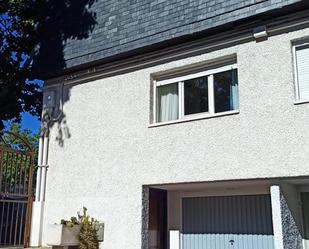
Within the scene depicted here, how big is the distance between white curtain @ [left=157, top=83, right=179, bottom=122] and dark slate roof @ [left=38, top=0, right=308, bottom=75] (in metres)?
1.57

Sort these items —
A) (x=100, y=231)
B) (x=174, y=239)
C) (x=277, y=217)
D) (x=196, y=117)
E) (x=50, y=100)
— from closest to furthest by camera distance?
(x=277, y=217) < (x=196, y=117) < (x=100, y=231) < (x=174, y=239) < (x=50, y=100)

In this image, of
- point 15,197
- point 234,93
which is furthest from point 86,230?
point 234,93

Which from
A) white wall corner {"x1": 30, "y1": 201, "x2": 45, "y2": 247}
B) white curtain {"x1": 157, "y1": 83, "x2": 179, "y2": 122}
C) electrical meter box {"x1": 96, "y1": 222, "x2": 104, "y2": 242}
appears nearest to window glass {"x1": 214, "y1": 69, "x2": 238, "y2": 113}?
white curtain {"x1": 157, "y1": 83, "x2": 179, "y2": 122}

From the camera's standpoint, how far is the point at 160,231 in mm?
13602

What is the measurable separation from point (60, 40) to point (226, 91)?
723 centimetres

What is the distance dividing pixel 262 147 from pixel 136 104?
179 inches

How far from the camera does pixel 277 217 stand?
10125 millimetres

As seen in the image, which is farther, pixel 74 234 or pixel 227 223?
pixel 74 234

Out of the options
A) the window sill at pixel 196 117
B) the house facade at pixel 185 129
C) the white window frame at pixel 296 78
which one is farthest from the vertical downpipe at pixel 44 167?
the white window frame at pixel 296 78

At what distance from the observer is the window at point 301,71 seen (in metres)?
10.6

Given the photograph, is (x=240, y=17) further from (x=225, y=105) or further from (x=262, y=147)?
(x=262, y=147)

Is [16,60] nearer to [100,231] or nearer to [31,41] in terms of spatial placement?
[31,41]

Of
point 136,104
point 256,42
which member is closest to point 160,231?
point 136,104

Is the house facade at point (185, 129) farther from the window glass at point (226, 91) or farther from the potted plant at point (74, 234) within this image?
the potted plant at point (74, 234)
